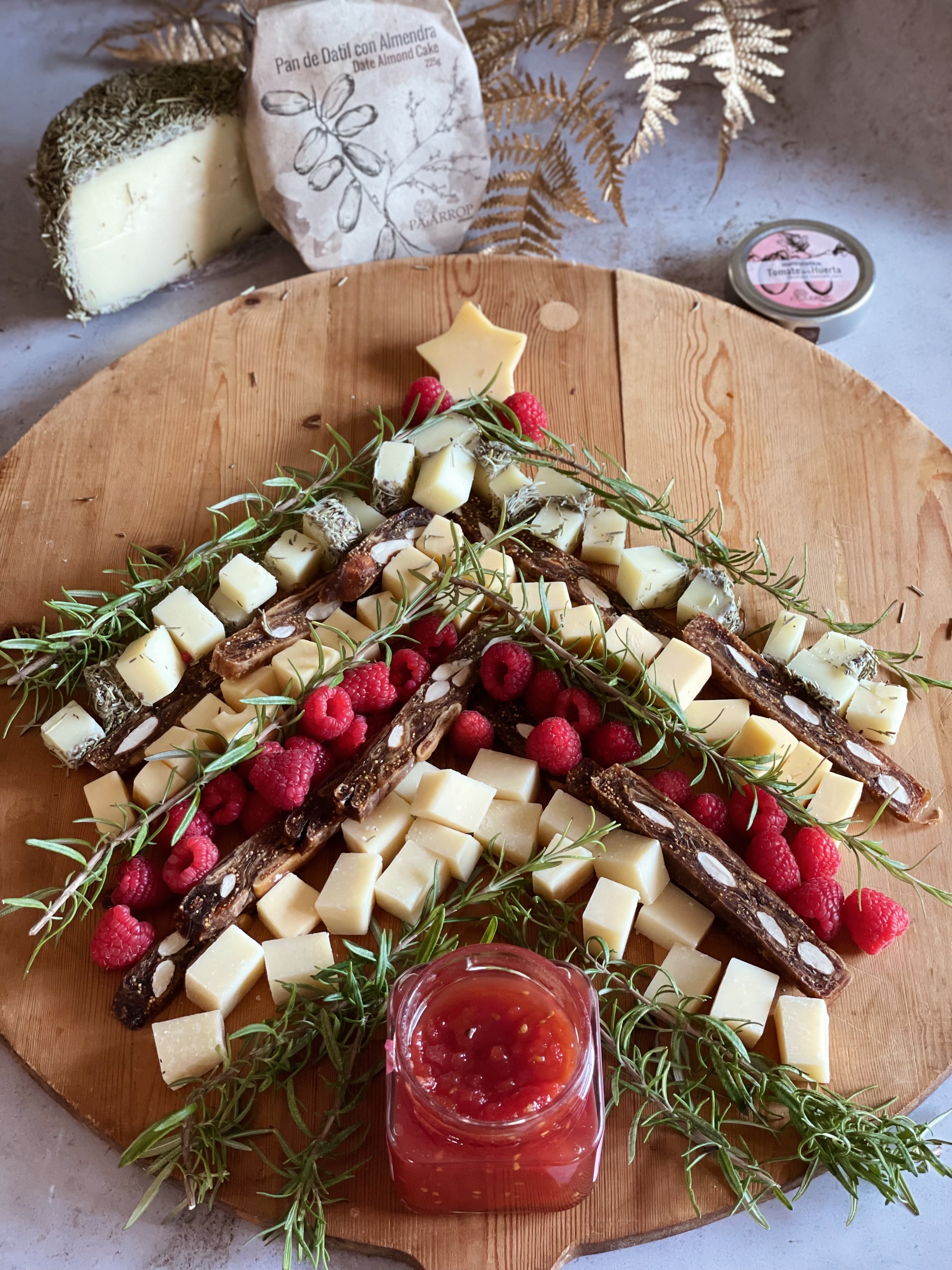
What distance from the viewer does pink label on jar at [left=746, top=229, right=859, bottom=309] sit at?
2287 mm

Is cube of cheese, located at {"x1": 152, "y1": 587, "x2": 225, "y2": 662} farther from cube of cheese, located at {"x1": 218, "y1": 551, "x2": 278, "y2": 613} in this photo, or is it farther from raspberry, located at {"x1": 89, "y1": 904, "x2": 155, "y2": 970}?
raspberry, located at {"x1": 89, "y1": 904, "x2": 155, "y2": 970}

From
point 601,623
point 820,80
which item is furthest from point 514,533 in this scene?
point 820,80

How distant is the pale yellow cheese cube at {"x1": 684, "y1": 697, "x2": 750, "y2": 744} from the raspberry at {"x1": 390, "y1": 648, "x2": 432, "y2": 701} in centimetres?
39

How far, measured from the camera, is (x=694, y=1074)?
1398 millimetres

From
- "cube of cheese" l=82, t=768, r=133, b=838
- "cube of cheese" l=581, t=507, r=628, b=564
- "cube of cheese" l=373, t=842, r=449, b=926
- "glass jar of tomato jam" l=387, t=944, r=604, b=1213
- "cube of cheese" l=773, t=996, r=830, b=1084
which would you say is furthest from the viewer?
"cube of cheese" l=581, t=507, r=628, b=564

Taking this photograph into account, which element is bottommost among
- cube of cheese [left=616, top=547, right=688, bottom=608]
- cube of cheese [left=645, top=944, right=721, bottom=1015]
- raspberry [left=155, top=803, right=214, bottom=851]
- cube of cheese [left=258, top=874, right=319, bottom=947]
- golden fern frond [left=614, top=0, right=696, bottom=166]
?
cube of cheese [left=258, top=874, right=319, bottom=947]

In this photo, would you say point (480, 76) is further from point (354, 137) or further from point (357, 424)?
point (357, 424)

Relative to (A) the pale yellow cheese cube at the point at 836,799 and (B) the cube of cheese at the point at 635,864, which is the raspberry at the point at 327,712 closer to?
(B) the cube of cheese at the point at 635,864

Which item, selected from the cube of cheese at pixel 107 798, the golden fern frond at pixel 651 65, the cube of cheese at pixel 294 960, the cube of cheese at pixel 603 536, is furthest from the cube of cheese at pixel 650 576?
the golden fern frond at pixel 651 65

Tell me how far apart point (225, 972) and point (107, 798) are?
331 millimetres

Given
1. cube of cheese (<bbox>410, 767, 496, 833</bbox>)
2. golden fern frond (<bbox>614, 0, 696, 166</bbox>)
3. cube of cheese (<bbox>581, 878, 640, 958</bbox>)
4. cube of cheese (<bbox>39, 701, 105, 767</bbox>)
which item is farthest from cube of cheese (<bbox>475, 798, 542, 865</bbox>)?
golden fern frond (<bbox>614, 0, 696, 166</bbox>)

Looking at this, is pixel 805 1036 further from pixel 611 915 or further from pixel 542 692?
pixel 542 692

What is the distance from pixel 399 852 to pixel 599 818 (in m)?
0.28

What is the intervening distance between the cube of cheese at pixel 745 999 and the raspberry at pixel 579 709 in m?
0.37
